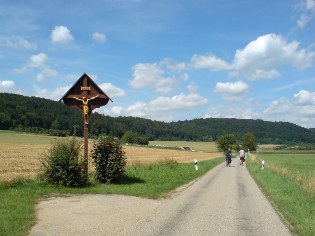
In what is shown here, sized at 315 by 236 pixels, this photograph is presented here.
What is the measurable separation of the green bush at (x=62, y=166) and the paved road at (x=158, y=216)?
6.76 feet

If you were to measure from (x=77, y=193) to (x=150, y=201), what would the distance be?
116 inches

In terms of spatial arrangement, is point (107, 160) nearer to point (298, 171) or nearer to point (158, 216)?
point (158, 216)

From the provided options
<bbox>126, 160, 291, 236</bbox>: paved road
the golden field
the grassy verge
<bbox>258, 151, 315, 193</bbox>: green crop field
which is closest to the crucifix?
the golden field

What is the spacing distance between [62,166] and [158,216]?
21.7ft

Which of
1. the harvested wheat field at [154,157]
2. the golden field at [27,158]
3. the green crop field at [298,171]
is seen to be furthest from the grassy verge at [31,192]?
the harvested wheat field at [154,157]

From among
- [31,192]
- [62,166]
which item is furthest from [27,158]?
[31,192]

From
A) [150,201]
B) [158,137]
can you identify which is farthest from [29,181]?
[158,137]

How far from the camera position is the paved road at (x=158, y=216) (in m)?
8.90

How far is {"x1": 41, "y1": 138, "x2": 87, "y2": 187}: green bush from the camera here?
15.9 metres

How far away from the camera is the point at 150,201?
1360 cm

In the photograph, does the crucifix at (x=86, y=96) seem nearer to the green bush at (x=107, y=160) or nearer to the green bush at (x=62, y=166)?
the green bush at (x=107, y=160)

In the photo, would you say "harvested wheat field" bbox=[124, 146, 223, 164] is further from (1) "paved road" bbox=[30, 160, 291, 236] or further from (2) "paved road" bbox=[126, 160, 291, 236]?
(1) "paved road" bbox=[30, 160, 291, 236]

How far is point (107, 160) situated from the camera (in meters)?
17.9

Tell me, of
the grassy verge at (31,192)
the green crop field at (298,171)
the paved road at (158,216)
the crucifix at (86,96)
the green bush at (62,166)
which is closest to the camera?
the paved road at (158,216)
